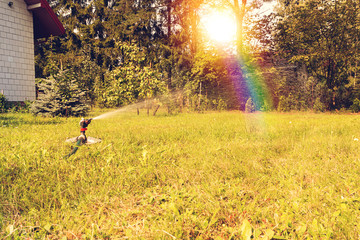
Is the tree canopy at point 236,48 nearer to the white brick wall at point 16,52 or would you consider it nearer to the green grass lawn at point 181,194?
the white brick wall at point 16,52

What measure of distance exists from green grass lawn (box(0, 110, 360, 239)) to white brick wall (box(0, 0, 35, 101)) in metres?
9.59

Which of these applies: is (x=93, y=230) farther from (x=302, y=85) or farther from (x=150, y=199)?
(x=302, y=85)

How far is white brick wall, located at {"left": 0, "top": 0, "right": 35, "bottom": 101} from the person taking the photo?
11.0 meters

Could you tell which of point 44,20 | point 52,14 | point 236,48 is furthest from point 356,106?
point 44,20

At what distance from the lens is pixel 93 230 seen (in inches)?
61.4

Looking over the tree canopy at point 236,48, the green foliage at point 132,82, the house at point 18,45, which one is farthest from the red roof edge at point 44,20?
the green foliage at point 132,82

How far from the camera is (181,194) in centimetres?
210

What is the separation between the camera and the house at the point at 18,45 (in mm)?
11039

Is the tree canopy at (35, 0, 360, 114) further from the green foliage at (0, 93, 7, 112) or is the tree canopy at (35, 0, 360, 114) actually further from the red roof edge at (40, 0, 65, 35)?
the green foliage at (0, 93, 7, 112)

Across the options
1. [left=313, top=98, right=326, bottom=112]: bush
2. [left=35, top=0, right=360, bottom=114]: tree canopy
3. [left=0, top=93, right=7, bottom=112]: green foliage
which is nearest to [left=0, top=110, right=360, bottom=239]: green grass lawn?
[left=0, top=93, right=7, bottom=112]: green foliage

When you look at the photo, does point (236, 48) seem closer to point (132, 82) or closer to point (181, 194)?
point (132, 82)

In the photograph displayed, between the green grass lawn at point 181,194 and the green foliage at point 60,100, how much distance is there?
549 centimetres

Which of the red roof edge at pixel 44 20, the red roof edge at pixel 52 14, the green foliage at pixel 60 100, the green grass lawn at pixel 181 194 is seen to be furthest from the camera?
the red roof edge at pixel 52 14

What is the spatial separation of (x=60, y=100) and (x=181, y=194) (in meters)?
8.14
